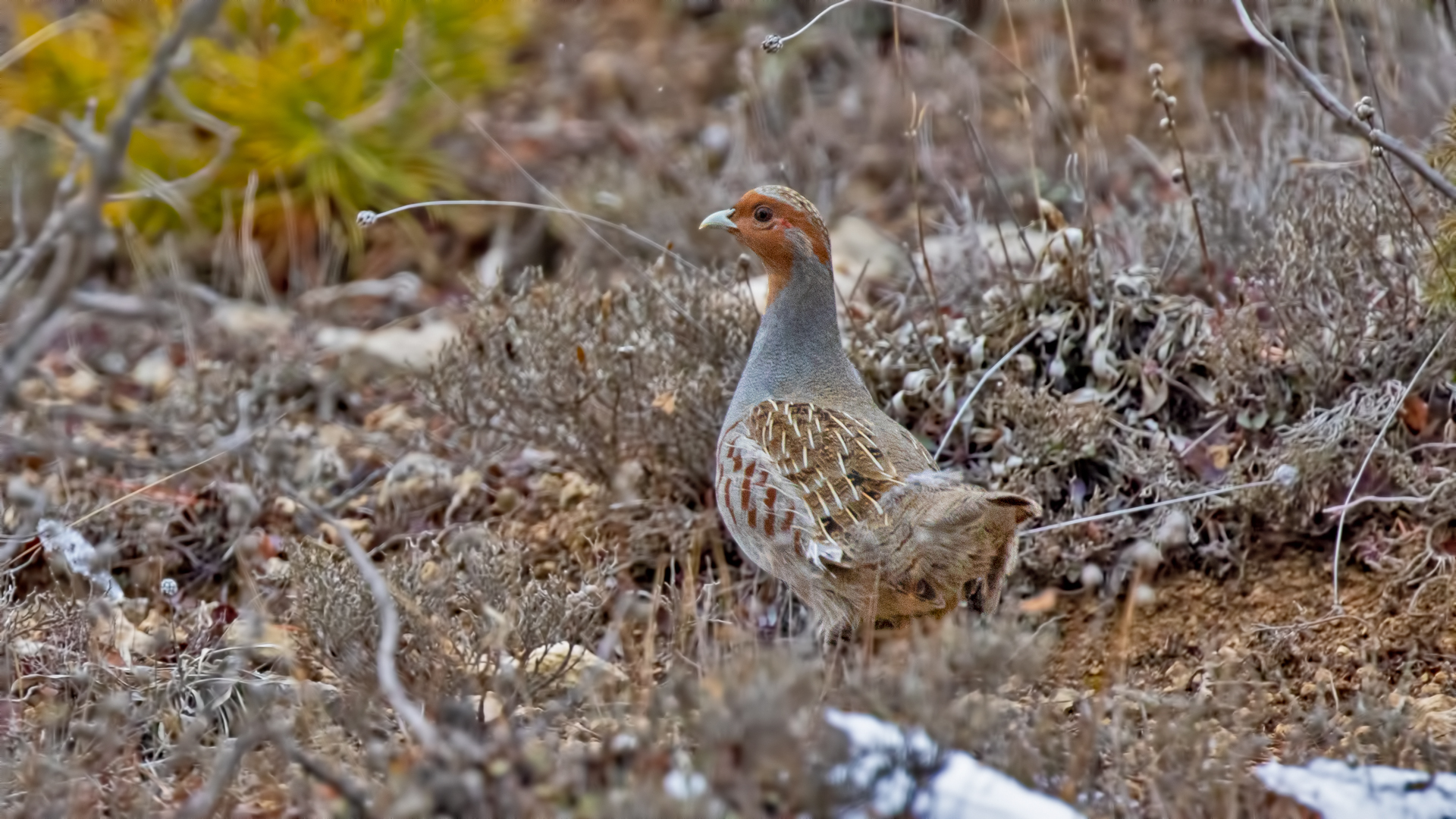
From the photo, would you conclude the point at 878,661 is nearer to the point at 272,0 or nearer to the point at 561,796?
the point at 561,796

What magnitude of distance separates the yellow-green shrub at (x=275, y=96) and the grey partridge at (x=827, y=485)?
315 centimetres

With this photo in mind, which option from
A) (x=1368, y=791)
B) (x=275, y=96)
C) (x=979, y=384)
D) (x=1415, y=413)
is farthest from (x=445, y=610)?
(x=275, y=96)

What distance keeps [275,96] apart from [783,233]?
136 inches

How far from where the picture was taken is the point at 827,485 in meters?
3.62

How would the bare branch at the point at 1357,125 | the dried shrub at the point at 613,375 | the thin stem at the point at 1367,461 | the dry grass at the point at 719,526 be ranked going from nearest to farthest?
the dry grass at the point at 719,526 → the bare branch at the point at 1357,125 → the thin stem at the point at 1367,461 → the dried shrub at the point at 613,375

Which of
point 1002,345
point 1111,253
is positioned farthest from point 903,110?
point 1002,345

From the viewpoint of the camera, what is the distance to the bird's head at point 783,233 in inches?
161

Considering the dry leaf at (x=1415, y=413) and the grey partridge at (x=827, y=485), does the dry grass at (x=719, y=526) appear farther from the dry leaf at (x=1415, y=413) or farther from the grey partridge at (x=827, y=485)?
the grey partridge at (x=827, y=485)

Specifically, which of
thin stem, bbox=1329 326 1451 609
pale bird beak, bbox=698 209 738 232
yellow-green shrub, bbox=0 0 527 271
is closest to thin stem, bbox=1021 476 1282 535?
thin stem, bbox=1329 326 1451 609

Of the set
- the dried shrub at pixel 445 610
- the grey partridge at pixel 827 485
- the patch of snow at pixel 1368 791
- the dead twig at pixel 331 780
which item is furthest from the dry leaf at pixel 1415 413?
the dead twig at pixel 331 780

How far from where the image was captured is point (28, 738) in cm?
325

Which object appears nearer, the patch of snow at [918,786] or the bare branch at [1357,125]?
the patch of snow at [918,786]

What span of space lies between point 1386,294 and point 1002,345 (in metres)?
1.07

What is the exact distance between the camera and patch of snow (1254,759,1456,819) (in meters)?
2.58
